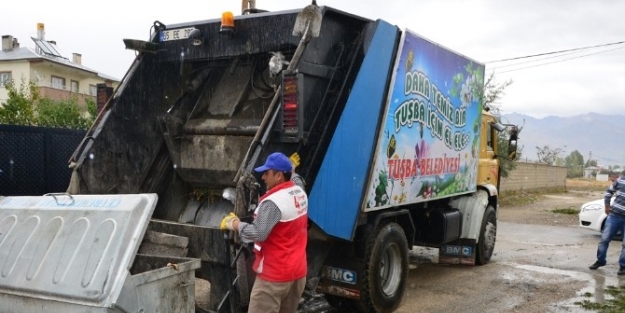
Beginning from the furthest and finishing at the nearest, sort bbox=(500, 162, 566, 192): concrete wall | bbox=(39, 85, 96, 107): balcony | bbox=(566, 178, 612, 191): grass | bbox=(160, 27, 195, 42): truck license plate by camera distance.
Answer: bbox=(566, 178, 612, 191): grass
bbox=(39, 85, 96, 107): balcony
bbox=(500, 162, 566, 192): concrete wall
bbox=(160, 27, 195, 42): truck license plate

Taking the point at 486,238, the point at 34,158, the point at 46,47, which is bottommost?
the point at 486,238

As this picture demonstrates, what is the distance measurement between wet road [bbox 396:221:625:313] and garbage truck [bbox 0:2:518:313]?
0.87 meters

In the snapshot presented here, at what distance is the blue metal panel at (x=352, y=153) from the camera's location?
14.3ft

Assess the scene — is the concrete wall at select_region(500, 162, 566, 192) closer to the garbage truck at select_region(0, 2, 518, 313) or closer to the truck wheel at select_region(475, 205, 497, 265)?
the truck wheel at select_region(475, 205, 497, 265)

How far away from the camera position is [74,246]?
119 inches

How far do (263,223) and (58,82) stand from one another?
34410 mm

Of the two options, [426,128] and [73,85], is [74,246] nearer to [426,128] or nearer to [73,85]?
[426,128]

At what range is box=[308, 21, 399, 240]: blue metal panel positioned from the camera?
4367 millimetres

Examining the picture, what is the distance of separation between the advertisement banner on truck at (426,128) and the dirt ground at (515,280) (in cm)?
111

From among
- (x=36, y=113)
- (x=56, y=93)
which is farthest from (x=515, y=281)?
(x=56, y=93)

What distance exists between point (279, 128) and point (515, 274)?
188 inches

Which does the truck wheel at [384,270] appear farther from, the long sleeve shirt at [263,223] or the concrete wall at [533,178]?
the concrete wall at [533,178]

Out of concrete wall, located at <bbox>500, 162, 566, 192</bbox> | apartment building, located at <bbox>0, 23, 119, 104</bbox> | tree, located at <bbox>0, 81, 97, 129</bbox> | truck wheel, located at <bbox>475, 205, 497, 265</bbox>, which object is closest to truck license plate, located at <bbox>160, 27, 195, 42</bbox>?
truck wheel, located at <bbox>475, 205, 497, 265</bbox>

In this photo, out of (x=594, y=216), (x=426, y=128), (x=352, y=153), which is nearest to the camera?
(x=352, y=153)
